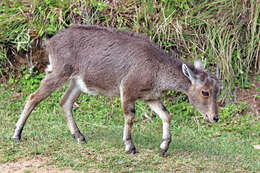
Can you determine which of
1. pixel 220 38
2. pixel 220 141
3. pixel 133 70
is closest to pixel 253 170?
pixel 220 141

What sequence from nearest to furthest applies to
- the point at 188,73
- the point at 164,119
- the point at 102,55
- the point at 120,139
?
1. the point at 188,73
2. the point at 164,119
3. the point at 102,55
4. the point at 120,139

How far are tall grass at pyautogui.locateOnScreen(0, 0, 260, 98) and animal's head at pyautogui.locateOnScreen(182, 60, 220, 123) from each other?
2.51 meters

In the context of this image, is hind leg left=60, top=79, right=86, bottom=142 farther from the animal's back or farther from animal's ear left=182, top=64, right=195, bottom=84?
animal's ear left=182, top=64, right=195, bottom=84

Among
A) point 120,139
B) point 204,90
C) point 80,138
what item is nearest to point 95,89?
point 80,138

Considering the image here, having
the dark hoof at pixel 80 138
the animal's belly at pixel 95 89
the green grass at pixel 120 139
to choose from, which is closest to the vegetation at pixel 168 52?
the green grass at pixel 120 139

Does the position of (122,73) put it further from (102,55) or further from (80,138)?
(80,138)

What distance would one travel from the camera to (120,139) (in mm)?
7434

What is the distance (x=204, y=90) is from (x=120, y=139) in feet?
5.54

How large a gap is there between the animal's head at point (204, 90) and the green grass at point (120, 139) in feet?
2.28

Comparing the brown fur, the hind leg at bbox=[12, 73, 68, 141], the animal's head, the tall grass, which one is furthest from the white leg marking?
the tall grass

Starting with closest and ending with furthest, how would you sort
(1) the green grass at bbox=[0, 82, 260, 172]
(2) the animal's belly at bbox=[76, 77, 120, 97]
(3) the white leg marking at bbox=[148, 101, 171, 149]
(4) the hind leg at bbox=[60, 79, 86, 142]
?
(1) the green grass at bbox=[0, 82, 260, 172] → (3) the white leg marking at bbox=[148, 101, 171, 149] → (2) the animal's belly at bbox=[76, 77, 120, 97] → (4) the hind leg at bbox=[60, 79, 86, 142]

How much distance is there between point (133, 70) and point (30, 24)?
4199 millimetres

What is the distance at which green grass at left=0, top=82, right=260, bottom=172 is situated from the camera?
6.18m

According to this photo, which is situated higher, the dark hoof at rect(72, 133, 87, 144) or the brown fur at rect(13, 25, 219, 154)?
the brown fur at rect(13, 25, 219, 154)
